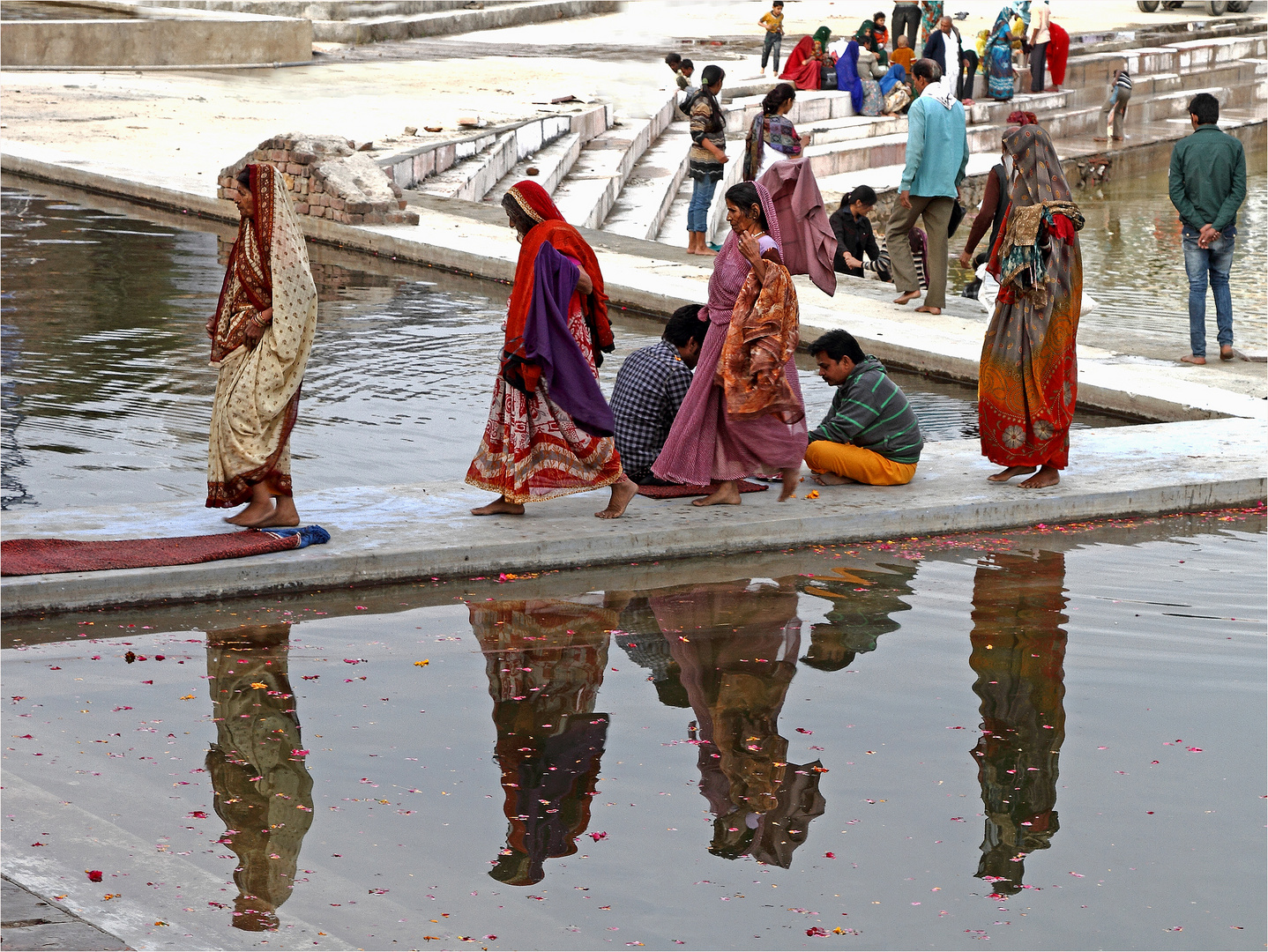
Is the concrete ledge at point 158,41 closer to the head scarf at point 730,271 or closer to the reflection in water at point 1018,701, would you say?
the head scarf at point 730,271

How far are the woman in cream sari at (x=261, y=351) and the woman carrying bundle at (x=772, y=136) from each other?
5870mm

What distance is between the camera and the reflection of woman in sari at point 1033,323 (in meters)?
6.65

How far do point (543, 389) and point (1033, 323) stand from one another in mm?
2153

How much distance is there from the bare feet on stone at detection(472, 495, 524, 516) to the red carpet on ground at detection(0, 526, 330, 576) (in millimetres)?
709

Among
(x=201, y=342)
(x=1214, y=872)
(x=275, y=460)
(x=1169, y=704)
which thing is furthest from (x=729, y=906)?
(x=201, y=342)

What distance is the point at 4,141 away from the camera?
56.3 feet

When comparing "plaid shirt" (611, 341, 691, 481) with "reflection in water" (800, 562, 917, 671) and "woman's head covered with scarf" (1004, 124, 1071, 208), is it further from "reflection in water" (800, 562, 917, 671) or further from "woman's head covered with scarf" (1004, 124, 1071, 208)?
"woman's head covered with scarf" (1004, 124, 1071, 208)

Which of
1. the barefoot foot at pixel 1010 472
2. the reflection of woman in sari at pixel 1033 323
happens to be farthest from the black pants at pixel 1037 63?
the barefoot foot at pixel 1010 472

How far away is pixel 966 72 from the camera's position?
2566cm

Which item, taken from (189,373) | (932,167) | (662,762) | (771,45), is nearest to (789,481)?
(662,762)

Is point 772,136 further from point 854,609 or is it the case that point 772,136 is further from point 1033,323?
point 854,609

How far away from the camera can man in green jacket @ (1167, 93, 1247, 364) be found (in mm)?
8859

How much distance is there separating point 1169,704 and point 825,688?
1.00m

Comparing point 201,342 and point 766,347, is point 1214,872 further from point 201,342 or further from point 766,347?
point 201,342
